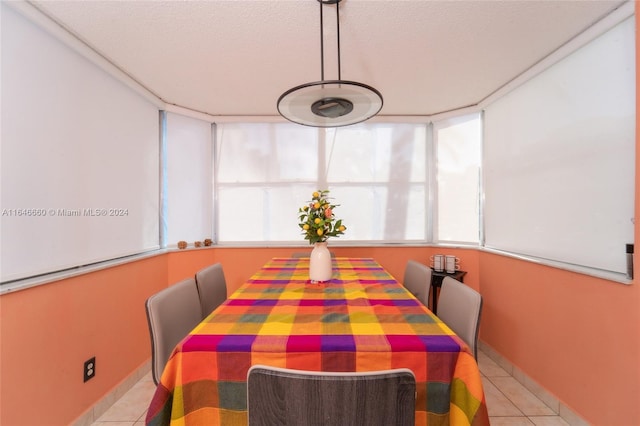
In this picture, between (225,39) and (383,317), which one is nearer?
(383,317)

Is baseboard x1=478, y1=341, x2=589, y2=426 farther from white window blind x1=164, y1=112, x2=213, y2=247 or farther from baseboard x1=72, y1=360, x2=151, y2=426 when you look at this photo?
white window blind x1=164, y1=112, x2=213, y2=247

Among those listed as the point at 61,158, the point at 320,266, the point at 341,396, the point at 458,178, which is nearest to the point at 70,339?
the point at 61,158

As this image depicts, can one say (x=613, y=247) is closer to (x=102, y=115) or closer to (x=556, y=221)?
(x=556, y=221)

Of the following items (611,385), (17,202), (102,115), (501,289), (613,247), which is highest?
(102,115)

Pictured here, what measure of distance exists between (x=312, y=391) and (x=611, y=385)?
76.2 inches

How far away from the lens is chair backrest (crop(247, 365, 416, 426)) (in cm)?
64

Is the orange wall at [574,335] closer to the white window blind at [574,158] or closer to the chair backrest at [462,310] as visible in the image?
the white window blind at [574,158]

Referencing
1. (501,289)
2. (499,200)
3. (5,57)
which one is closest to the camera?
(5,57)

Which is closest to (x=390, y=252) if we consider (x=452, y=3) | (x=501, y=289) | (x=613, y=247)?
(x=501, y=289)

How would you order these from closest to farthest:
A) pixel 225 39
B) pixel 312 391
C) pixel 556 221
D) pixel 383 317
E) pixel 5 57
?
pixel 312 391 → pixel 383 317 → pixel 5 57 → pixel 225 39 → pixel 556 221

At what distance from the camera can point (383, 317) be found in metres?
1.15

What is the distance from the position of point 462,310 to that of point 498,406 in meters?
1.19

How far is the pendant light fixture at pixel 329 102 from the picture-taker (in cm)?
132

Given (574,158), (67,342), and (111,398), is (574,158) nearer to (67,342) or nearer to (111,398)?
(67,342)
